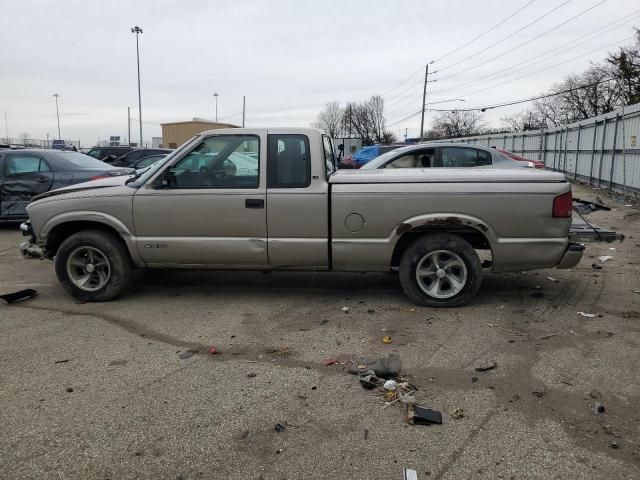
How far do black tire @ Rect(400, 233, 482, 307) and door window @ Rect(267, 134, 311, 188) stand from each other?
1297mm

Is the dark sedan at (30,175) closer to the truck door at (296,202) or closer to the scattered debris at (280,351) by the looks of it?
the truck door at (296,202)

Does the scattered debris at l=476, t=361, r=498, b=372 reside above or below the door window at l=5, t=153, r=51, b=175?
below

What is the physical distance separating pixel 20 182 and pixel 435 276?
8.63 metres

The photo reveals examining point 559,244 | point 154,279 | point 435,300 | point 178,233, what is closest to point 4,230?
point 154,279

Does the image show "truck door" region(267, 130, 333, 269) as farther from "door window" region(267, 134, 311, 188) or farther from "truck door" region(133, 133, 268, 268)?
"truck door" region(133, 133, 268, 268)

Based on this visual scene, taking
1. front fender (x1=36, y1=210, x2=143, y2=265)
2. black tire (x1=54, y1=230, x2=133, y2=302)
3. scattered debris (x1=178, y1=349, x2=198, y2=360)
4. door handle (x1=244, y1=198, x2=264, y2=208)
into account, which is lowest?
scattered debris (x1=178, y1=349, x2=198, y2=360)

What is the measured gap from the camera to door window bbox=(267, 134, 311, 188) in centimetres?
545

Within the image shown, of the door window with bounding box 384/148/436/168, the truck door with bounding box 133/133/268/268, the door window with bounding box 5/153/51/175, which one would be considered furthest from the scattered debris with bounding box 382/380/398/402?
the door window with bounding box 5/153/51/175

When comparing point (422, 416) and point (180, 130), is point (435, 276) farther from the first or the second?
point (180, 130)

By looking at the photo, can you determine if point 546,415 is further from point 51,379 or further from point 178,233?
point 178,233

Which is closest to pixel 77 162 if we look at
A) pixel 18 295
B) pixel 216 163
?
pixel 18 295

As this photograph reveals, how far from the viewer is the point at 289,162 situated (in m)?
5.50

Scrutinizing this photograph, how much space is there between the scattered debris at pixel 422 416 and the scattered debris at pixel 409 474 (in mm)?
492

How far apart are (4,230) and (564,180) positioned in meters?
10.7
